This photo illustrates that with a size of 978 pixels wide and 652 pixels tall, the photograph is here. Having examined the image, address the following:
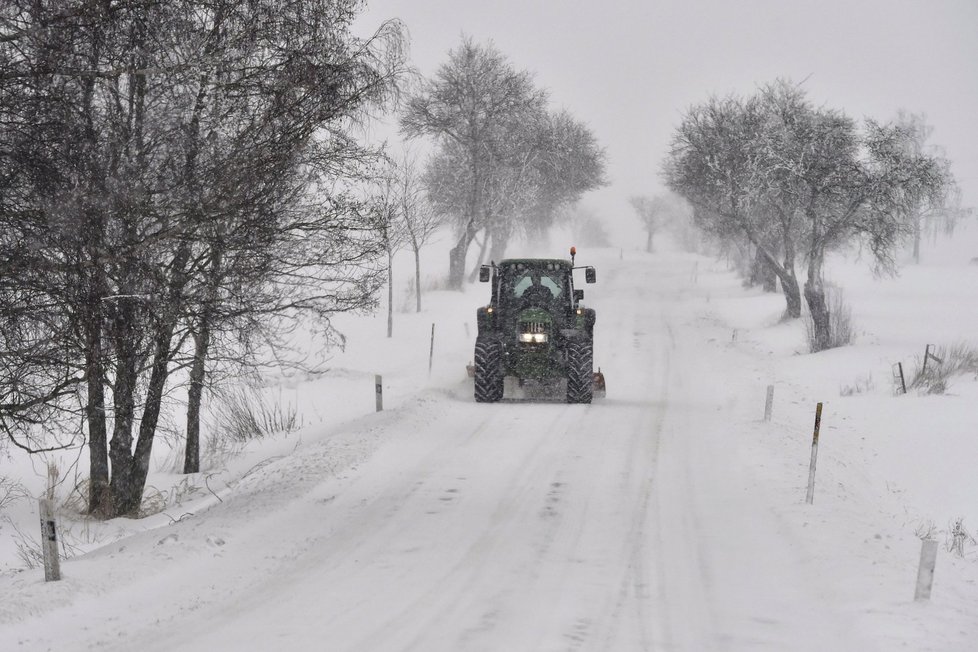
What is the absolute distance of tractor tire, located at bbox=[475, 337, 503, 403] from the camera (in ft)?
48.7

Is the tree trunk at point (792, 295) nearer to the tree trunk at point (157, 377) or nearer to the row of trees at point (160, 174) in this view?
the row of trees at point (160, 174)

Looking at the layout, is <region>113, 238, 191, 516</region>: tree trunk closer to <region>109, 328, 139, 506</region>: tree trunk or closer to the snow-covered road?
<region>109, 328, 139, 506</region>: tree trunk

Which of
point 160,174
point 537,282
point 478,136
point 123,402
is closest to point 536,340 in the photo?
point 537,282

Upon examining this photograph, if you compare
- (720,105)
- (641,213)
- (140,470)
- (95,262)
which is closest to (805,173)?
(720,105)

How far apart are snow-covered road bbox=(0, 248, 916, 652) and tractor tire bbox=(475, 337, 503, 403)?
249cm

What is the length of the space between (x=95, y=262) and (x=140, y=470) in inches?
185

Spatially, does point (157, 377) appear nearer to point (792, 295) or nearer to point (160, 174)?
point (160, 174)

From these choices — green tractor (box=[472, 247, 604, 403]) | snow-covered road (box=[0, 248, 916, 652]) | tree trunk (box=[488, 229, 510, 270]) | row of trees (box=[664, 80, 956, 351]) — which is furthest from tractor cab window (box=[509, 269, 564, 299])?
tree trunk (box=[488, 229, 510, 270])

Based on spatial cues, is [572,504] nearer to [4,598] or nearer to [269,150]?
[269,150]

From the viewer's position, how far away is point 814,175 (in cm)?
2442

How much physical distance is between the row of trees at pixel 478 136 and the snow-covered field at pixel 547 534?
1886cm

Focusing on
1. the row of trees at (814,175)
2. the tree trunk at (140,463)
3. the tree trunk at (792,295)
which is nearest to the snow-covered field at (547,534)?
the tree trunk at (140,463)

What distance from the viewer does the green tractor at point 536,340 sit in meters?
14.9

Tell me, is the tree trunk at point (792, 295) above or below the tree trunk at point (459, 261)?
below
